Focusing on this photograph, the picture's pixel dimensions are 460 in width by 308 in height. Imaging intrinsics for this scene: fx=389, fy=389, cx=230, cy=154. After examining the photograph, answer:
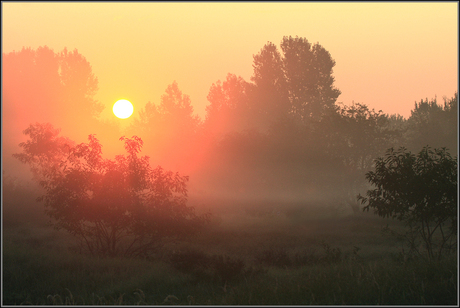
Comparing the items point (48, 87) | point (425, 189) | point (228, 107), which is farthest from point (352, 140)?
point (48, 87)

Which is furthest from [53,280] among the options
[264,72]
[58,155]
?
[264,72]

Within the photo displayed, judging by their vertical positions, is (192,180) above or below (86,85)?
below

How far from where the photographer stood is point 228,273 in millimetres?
11883

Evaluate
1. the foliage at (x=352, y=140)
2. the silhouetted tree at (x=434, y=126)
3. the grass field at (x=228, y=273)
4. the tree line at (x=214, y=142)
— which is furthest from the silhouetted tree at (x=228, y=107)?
the grass field at (x=228, y=273)

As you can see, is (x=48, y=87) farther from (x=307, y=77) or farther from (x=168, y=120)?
(x=307, y=77)

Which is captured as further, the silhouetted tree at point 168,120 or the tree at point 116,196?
the silhouetted tree at point 168,120

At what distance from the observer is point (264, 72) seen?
61.5 m

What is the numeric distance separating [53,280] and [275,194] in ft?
103

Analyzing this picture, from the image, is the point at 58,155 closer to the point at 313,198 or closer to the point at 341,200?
the point at 313,198

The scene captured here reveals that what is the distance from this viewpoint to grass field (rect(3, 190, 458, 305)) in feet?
23.5

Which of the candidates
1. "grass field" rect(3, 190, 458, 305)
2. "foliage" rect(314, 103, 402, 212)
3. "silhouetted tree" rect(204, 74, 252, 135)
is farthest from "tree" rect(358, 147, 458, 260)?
"silhouetted tree" rect(204, 74, 252, 135)

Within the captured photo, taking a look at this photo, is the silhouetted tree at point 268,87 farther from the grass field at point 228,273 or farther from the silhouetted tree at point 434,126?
the grass field at point 228,273

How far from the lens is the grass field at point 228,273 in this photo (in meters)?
7.15

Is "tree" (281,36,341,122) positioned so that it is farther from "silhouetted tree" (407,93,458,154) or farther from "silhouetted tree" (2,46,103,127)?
"silhouetted tree" (2,46,103,127)
